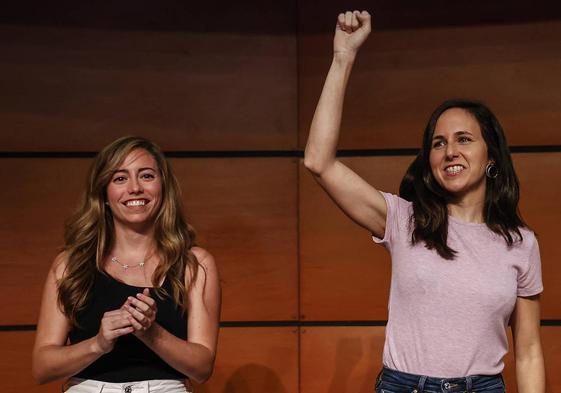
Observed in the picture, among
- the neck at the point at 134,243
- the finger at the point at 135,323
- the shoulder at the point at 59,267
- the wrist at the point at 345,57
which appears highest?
the wrist at the point at 345,57

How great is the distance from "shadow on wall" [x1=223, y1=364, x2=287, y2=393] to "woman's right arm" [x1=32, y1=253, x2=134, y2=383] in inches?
36.3

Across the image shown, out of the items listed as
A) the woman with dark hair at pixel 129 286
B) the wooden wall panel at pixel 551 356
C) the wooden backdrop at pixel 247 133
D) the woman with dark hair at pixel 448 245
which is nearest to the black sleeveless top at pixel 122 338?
the woman with dark hair at pixel 129 286

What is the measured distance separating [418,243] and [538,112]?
4.13 ft

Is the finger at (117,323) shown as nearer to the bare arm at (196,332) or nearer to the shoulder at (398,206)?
the bare arm at (196,332)

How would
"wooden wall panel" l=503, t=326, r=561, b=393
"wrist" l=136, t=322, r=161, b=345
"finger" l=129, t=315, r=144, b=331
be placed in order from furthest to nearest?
"wooden wall panel" l=503, t=326, r=561, b=393 → "wrist" l=136, t=322, r=161, b=345 → "finger" l=129, t=315, r=144, b=331

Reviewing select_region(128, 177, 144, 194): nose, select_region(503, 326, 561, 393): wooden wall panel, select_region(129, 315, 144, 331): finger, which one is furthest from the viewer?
select_region(503, 326, 561, 393): wooden wall panel

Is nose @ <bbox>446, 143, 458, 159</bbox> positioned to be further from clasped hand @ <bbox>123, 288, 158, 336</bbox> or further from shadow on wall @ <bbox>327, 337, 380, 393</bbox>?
shadow on wall @ <bbox>327, 337, 380, 393</bbox>

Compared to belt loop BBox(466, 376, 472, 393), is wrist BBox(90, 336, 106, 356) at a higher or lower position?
higher

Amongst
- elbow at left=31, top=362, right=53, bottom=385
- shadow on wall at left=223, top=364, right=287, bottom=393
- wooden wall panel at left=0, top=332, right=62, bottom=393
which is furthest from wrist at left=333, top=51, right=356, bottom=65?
wooden wall panel at left=0, top=332, right=62, bottom=393

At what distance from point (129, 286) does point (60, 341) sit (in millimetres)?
263

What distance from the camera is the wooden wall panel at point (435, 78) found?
3133mm

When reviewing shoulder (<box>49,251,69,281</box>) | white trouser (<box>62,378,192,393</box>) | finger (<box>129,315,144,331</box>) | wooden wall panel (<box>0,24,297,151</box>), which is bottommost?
white trouser (<box>62,378,192,393</box>)

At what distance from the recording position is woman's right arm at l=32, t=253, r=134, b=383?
2.17 m

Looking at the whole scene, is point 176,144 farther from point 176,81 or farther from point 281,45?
point 281,45
